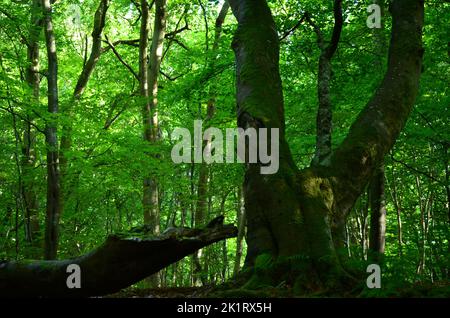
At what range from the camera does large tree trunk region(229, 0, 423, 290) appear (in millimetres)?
4156

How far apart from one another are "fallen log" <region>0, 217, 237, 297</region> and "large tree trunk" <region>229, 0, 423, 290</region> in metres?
0.51

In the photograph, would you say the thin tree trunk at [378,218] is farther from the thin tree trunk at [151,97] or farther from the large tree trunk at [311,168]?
the thin tree trunk at [151,97]

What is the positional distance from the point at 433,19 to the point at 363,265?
23.3 ft

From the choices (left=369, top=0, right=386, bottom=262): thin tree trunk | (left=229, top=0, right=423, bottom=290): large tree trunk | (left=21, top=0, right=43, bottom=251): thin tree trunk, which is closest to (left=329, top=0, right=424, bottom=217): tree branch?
(left=229, top=0, right=423, bottom=290): large tree trunk

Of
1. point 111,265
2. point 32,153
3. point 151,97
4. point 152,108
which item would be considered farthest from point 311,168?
point 32,153

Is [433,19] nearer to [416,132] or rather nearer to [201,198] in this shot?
[416,132]

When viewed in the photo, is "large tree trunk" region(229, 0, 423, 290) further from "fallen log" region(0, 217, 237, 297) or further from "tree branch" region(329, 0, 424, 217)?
"fallen log" region(0, 217, 237, 297)

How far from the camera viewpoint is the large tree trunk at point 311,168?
13.6ft

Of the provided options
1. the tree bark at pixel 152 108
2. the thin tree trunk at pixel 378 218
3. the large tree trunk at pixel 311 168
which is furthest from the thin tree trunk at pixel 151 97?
the large tree trunk at pixel 311 168
